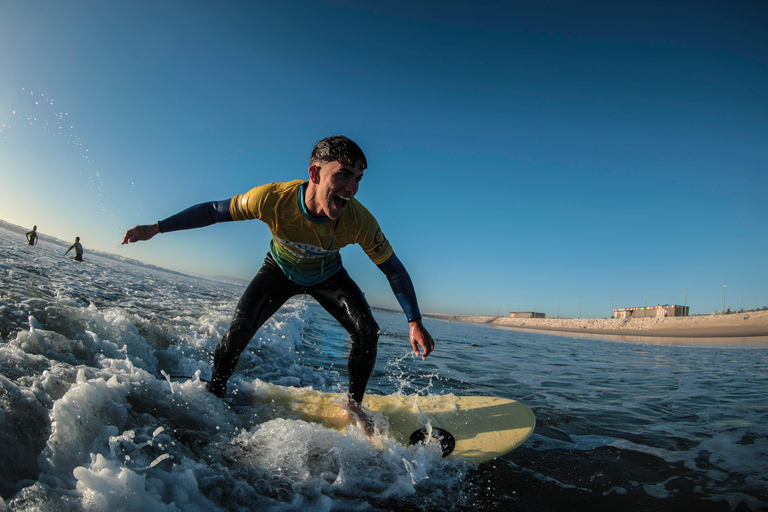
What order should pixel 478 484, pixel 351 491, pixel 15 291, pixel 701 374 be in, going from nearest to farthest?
pixel 351 491 < pixel 478 484 < pixel 15 291 < pixel 701 374

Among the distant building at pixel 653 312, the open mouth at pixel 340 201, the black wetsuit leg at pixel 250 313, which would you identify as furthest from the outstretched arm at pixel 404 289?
the distant building at pixel 653 312

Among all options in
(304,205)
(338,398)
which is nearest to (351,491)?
(338,398)

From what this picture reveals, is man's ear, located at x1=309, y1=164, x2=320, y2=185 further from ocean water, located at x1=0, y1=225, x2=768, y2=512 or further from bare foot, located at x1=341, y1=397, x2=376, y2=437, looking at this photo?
bare foot, located at x1=341, y1=397, x2=376, y2=437

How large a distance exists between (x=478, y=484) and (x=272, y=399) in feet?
7.30

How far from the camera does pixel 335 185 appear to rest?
9.55ft

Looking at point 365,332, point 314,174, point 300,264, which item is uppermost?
point 314,174

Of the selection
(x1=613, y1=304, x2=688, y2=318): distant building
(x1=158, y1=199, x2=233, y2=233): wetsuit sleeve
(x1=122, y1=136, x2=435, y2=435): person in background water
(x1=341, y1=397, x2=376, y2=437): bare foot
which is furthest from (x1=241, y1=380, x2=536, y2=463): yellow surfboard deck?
(x1=613, y1=304, x2=688, y2=318): distant building

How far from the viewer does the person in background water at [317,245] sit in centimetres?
301

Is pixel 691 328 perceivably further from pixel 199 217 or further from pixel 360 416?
pixel 199 217

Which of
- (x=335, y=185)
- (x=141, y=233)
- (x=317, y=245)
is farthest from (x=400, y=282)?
(x=141, y=233)

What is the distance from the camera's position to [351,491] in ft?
7.00

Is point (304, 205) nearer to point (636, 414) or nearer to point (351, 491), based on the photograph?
point (351, 491)

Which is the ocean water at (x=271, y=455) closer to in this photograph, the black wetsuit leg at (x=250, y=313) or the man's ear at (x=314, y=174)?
the black wetsuit leg at (x=250, y=313)

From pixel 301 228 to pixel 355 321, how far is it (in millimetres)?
1037
